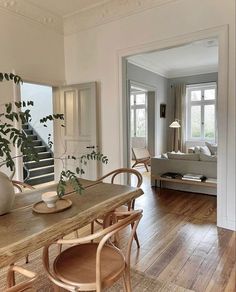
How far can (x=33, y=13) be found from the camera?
3.84 metres

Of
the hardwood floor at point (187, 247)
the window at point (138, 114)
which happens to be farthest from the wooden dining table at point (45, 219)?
the window at point (138, 114)

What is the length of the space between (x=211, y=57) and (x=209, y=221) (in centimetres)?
445

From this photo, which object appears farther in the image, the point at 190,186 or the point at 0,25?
the point at 190,186

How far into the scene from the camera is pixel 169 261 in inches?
92.0

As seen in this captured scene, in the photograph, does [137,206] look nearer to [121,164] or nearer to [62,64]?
[121,164]

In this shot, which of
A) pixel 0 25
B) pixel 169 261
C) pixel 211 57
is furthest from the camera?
pixel 211 57

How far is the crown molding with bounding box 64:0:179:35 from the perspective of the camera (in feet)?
11.5

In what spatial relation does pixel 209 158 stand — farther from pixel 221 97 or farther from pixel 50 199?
pixel 50 199

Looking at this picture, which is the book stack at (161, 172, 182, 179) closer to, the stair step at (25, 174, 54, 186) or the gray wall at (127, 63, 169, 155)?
the gray wall at (127, 63, 169, 155)

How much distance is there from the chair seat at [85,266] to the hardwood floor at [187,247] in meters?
0.76

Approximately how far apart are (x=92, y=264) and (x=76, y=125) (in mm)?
3106

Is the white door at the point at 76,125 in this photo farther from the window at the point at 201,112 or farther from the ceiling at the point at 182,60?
the window at the point at 201,112

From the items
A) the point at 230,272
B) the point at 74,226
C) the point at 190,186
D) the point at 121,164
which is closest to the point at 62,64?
the point at 121,164

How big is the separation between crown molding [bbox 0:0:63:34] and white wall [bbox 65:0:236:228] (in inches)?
12.0
